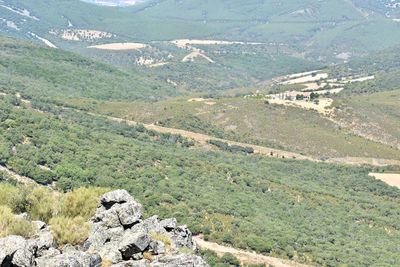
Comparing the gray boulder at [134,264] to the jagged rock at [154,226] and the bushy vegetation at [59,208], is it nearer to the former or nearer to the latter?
the bushy vegetation at [59,208]

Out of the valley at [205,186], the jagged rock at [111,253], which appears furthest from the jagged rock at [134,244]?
the jagged rock at [111,253]

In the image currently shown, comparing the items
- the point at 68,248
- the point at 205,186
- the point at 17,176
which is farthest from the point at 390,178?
the point at 68,248

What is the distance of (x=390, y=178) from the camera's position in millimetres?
119688

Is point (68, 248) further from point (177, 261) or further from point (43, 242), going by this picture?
point (177, 261)

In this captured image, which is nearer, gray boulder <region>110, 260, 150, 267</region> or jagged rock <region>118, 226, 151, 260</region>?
gray boulder <region>110, 260, 150, 267</region>

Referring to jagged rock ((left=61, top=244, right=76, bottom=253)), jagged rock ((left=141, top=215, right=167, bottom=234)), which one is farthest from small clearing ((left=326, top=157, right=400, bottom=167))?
jagged rock ((left=61, top=244, right=76, bottom=253))

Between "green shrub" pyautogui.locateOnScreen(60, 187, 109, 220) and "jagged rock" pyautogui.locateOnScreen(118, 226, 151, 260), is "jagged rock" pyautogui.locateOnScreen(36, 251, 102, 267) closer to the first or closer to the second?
"jagged rock" pyautogui.locateOnScreen(118, 226, 151, 260)

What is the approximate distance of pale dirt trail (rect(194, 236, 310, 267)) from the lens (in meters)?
53.4

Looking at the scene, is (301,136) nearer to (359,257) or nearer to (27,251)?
(359,257)

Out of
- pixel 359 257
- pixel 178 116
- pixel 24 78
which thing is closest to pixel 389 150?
pixel 178 116

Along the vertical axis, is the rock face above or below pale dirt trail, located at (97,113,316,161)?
above

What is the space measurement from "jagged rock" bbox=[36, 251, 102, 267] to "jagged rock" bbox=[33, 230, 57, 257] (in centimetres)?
96

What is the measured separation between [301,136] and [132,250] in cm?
14386

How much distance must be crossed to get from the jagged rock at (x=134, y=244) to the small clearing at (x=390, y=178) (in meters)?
107
